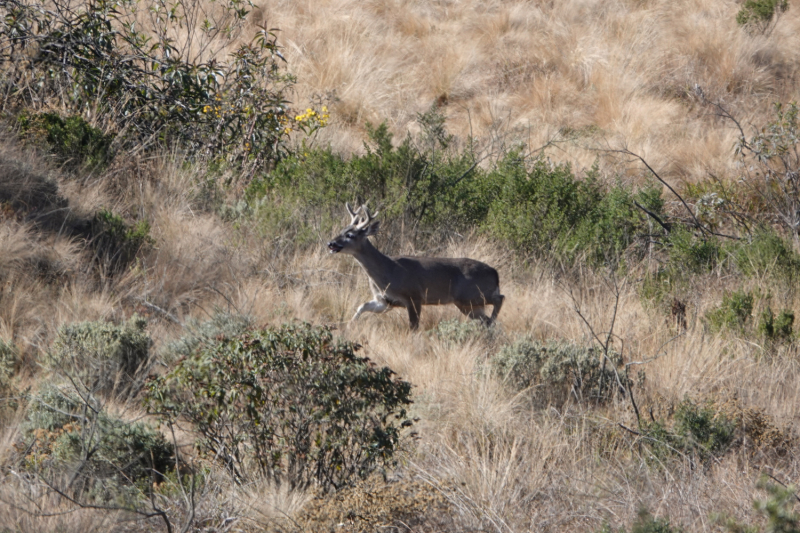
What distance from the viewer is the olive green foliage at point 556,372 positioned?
596 cm

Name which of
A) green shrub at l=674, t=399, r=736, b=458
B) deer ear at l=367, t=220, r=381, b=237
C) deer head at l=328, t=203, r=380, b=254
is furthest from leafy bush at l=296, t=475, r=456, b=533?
deer ear at l=367, t=220, r=381, b=237

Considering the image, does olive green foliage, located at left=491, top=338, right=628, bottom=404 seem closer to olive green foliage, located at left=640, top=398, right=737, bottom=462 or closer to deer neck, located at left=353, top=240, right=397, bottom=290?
olive green foliage, located at left=640, top=398, right=737, bottom=462

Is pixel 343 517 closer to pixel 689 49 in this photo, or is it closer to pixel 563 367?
pixel 563 367

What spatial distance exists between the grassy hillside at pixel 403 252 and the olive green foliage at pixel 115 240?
0.03 meters

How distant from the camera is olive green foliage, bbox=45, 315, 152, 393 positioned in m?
5.86

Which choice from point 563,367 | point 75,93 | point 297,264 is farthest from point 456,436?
point 75,93

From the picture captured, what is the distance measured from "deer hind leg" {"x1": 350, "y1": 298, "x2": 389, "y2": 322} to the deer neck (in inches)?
8.8

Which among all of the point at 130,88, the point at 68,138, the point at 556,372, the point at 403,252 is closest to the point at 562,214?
the point at 403,252

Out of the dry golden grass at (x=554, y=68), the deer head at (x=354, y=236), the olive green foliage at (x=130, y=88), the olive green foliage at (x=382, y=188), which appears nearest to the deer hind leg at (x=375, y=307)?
the deer head at (x=354, y=236)

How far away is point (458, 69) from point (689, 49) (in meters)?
3.75

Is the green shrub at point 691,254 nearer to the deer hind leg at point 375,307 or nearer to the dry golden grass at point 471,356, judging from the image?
the dry golden grass at point 471,356

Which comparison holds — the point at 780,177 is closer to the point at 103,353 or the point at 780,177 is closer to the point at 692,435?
the point at 692,435

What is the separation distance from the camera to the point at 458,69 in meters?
14.6

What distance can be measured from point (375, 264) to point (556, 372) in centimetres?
254
